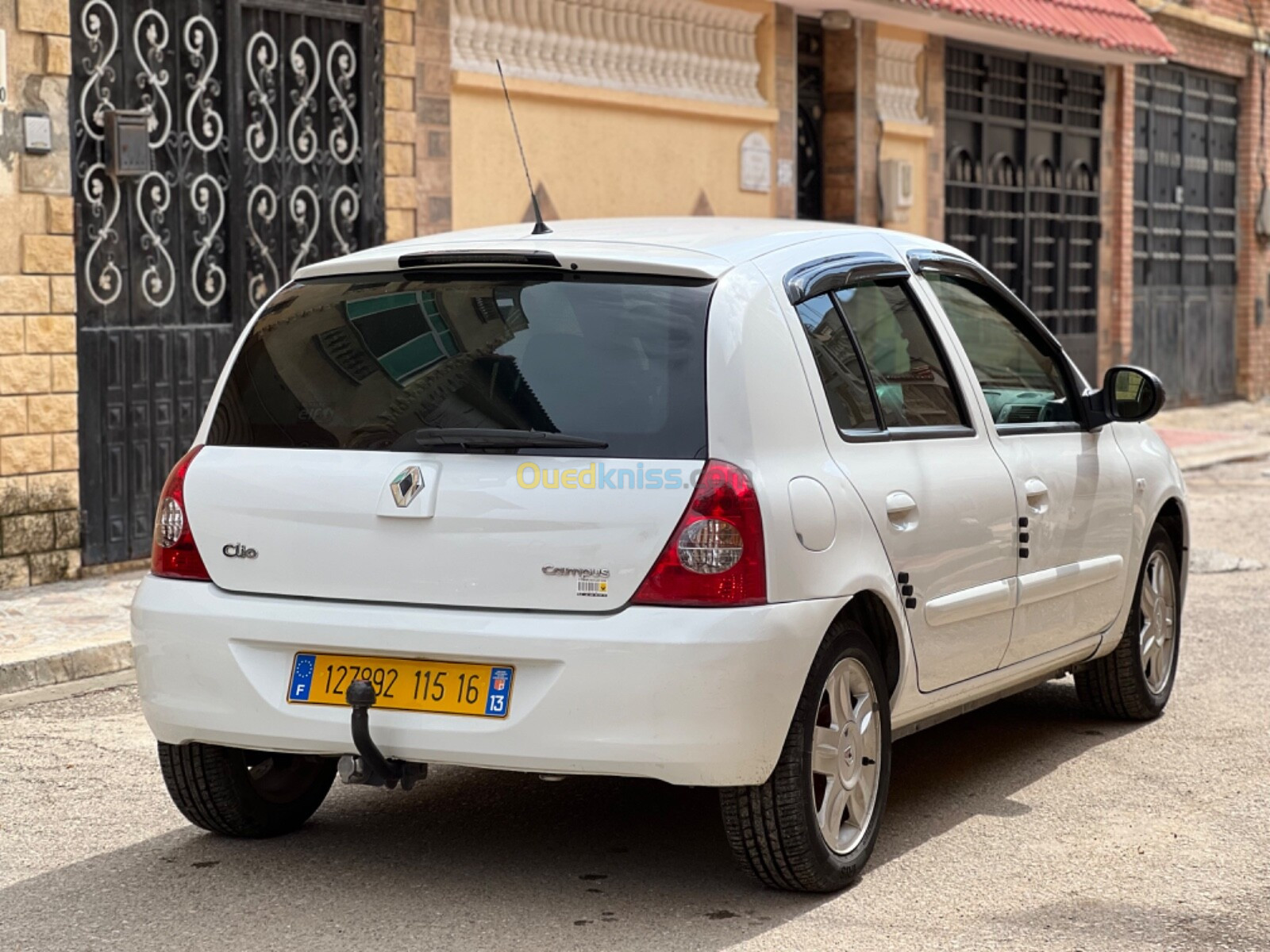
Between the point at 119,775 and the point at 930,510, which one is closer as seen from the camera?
the point at 930,510

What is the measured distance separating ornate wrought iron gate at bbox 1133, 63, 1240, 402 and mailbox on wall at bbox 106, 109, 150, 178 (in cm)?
1551

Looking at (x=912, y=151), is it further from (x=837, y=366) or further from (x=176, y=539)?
(x=176, y=539)

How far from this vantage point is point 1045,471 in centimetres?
634

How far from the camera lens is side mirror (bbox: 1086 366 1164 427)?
21.9 feet

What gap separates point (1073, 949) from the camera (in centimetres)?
466

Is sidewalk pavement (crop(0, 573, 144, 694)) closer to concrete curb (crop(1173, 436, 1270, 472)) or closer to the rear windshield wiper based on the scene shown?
the rear windshield wiper

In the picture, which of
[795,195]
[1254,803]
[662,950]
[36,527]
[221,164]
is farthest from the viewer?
[795,195]

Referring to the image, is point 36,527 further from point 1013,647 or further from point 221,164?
point 1013,647

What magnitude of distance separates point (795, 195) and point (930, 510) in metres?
12.5

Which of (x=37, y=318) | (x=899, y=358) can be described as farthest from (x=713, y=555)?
(x=37, y=318)

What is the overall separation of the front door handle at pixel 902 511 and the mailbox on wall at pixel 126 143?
659cm

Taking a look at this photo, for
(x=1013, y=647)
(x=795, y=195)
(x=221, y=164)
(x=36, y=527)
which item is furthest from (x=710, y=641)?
(x=795, y=195)

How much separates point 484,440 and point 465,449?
61 mm

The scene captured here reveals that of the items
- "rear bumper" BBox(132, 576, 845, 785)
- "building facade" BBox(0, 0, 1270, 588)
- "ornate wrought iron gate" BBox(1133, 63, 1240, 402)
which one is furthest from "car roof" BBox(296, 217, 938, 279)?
"ornate wrought iron gate" BBox(1133, 63, 1240, 402)
